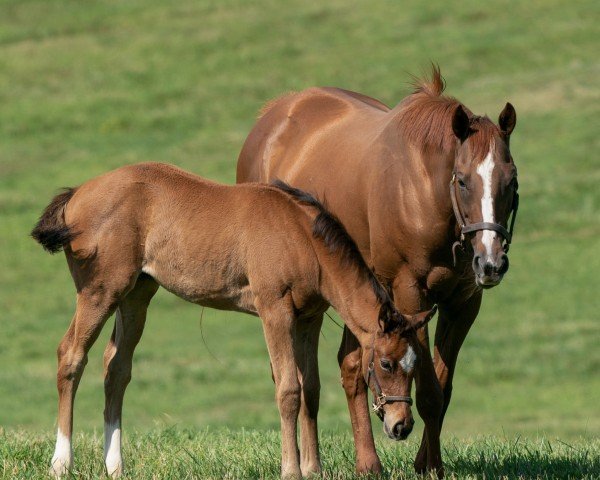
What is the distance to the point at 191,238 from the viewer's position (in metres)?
7.02

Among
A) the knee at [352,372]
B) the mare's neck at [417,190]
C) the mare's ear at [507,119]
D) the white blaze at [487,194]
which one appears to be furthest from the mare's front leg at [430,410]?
the mare's ear at [507,119]

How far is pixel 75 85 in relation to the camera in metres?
30.0

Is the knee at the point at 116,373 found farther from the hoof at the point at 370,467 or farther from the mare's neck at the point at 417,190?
the mare's neck at the point at 417,190

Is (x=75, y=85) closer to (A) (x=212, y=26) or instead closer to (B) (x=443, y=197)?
(A) (x=212, y=26)

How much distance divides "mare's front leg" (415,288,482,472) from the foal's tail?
87.6 inches

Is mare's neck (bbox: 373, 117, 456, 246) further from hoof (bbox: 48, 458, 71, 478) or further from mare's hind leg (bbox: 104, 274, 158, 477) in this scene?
hoof (bbox: 48, 458, 71, 478)

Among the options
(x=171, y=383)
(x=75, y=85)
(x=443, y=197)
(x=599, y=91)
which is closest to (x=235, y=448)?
(x=443, y=197)

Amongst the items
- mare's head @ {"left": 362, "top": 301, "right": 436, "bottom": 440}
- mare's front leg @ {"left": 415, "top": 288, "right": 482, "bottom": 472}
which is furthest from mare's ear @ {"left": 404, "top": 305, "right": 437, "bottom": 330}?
mare's front leg @ {"left": 415, "top": 288, "right": 482, "bottom": 472}

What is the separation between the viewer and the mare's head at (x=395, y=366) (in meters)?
6.36

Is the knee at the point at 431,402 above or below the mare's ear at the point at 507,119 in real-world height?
below

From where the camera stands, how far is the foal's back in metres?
6.87

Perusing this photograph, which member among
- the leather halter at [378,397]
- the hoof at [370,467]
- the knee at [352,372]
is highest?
the leather halter at [378,397]

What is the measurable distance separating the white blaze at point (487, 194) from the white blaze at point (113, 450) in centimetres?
242

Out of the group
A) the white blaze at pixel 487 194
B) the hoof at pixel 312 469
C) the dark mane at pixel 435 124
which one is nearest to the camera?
the white blaze at pixel 487 194
